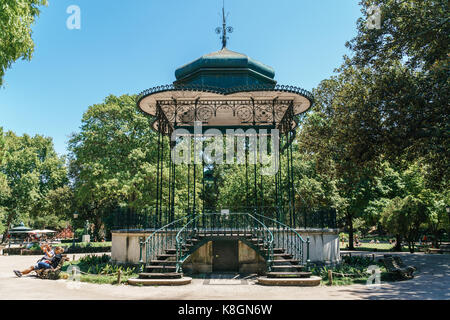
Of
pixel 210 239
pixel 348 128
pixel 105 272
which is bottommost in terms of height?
pixel 105 272

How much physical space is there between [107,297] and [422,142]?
15.9m

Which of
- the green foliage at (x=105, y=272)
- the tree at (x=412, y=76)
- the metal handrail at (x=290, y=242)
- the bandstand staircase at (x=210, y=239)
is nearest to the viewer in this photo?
the bandstand staircase at (x=210, y=239)

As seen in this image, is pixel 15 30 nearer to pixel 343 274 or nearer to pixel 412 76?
pixel 343 274

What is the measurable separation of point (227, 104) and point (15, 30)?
9.15 m

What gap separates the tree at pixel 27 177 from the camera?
1714 inches

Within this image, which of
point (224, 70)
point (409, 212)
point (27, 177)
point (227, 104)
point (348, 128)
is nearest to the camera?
point (227, 104)

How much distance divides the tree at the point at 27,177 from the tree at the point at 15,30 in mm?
36341

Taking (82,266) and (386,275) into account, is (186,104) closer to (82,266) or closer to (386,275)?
(82,266)

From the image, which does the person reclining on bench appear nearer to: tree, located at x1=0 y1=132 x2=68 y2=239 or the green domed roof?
the green domed roof

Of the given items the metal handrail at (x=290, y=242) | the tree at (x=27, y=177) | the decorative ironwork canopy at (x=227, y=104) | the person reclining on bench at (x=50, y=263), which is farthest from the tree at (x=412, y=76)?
the tree at (x=27, y=177)

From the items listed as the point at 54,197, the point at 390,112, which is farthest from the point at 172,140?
the point at 54,197

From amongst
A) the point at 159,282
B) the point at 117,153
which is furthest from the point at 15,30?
the point at 117,153

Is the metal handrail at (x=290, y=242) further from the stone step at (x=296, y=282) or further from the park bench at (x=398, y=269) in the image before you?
the park bench at (x=398, y=269)

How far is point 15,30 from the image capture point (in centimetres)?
976
